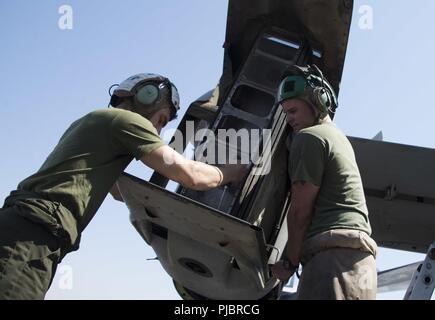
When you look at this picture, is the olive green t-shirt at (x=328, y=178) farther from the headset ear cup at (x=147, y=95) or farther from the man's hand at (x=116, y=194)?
the man's hand at (x=116, y=194)

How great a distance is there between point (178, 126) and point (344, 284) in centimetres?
270

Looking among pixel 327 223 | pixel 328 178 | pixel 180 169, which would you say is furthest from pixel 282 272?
pixel 180 169

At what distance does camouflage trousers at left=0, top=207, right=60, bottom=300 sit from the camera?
8.52 feet

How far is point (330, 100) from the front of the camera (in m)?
3.84

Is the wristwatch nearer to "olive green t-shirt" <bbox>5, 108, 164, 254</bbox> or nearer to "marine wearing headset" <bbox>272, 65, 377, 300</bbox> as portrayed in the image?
"marine wearing headset" <bbox>272, 65, 377, 300</bbox>

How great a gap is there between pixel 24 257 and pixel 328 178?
71.9 inches

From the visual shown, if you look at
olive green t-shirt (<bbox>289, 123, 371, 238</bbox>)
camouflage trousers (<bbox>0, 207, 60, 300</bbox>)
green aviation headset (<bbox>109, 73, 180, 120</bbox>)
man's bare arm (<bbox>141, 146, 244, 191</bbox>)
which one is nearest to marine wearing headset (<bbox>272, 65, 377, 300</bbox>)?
olive green t-shirt (<bbox>289, 123, 371, 238</bbox>)

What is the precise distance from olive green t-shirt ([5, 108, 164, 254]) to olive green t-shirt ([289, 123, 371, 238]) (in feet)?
2.91

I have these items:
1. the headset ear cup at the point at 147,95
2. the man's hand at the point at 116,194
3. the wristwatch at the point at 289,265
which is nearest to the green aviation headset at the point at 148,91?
the headset ear cup at the point at 147,95

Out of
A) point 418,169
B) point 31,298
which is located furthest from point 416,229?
point 31,298

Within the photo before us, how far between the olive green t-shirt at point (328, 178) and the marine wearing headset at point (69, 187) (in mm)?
668

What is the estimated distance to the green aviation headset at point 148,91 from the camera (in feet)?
12.4

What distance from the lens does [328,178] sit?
323cm

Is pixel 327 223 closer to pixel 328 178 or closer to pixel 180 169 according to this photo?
pixel 328 178
